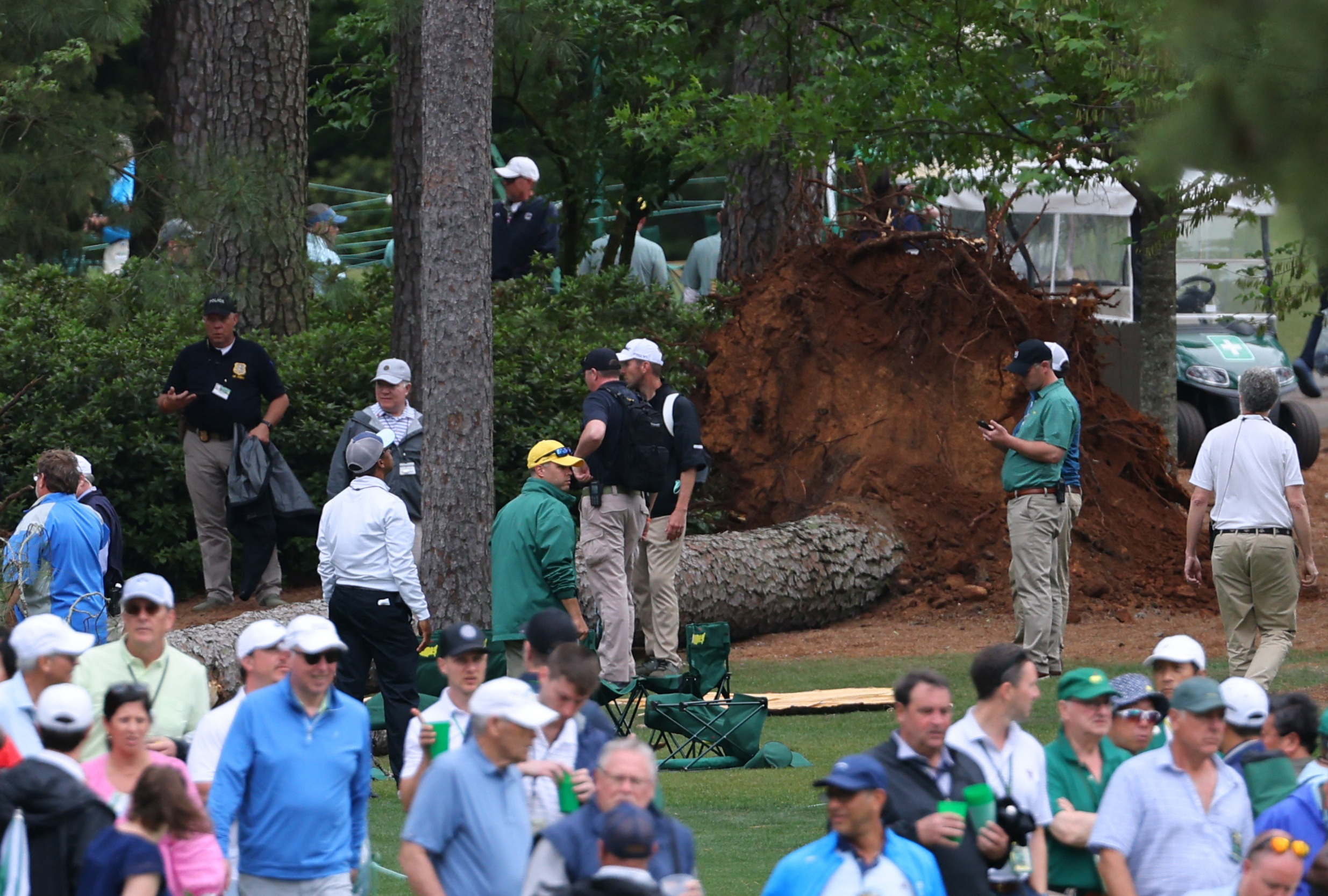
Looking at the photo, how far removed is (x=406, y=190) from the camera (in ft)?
54.5

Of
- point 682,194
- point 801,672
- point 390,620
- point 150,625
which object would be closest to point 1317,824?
point 150,625

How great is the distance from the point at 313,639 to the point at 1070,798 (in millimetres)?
2653

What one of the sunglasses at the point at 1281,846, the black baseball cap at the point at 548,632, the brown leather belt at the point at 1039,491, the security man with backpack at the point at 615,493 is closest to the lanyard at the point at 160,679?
the black baseball cap at the point at 548,632

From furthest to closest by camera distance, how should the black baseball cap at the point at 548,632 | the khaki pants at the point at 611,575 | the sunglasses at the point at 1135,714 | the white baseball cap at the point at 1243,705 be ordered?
the khaki pants at the point at 611,575 → the black baseball cap at the point at 548,632 → the white baseball cap at the point at 1243,705 → the sunglasses at the point at 1135,714

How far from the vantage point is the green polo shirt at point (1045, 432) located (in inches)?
479

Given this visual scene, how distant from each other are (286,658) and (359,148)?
93.2 feet

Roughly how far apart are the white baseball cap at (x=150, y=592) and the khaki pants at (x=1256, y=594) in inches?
259

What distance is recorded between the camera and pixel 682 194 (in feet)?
104

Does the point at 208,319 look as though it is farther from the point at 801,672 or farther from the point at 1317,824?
the point at 1317,824

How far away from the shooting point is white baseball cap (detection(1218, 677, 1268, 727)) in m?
6.39

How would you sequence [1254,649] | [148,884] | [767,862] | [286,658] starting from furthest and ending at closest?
[1254,649] < [767,862] < [286,658] < [148,884]

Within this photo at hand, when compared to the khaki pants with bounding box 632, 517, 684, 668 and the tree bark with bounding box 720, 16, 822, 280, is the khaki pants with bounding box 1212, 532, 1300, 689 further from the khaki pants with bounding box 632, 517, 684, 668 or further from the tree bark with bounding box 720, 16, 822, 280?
the tree bark with bounding box 720, 16, 822, 280

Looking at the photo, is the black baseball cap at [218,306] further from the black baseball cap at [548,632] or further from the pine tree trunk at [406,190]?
the black baseball cap at [548,632]

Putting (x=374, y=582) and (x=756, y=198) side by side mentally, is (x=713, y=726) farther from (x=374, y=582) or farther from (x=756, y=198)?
(x=756, y=198)
